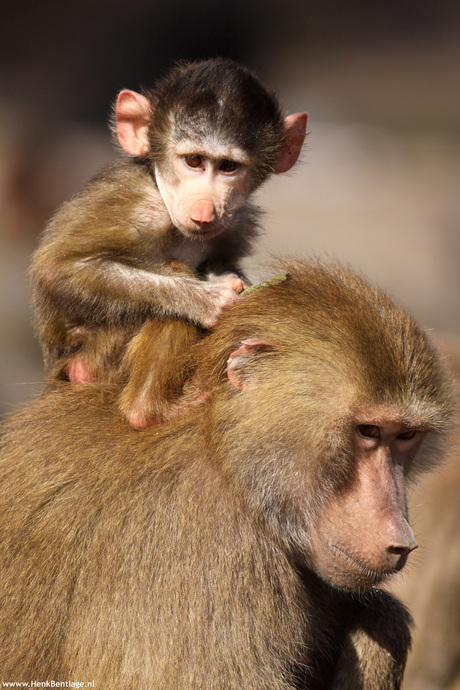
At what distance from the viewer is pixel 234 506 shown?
10.4 feet

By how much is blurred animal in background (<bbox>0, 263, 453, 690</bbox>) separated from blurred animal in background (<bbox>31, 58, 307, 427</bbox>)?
1.03 feet

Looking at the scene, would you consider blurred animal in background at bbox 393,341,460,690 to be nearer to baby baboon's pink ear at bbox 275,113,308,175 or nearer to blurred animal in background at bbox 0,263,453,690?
baby baboon's pink ear at bbox 275,113,308,175

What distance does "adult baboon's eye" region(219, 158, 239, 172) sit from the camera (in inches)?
161

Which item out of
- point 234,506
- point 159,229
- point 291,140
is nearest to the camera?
point 234,506

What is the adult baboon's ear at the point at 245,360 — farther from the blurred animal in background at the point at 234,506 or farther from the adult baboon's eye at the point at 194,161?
the adult baboon's eye at the point at 194,161

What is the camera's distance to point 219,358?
3.29 meters

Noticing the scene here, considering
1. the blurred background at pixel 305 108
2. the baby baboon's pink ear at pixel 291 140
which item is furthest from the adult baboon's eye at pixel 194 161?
the blurred background at pixel 305 108

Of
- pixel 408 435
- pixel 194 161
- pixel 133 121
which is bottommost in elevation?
pixel 408 435

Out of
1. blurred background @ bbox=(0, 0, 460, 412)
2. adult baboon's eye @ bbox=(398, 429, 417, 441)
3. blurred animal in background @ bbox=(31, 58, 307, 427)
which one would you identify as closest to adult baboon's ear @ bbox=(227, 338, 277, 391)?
blurred animal in background @ bbox=(31, 58, 307, 427)

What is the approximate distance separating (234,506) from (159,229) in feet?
4.73

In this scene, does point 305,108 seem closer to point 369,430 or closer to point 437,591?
point 437,591

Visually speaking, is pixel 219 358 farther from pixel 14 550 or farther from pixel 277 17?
pixel 277 17

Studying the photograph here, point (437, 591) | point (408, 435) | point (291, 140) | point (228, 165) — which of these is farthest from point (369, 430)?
point (437, 591)

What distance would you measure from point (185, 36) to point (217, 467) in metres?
12.7
